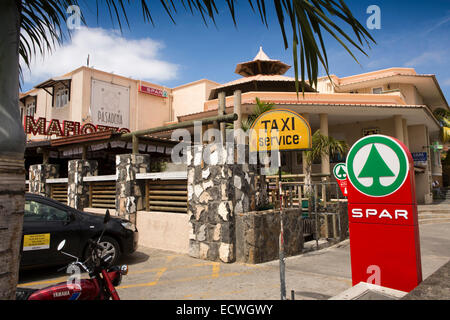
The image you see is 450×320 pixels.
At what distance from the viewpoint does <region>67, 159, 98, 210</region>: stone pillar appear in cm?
973

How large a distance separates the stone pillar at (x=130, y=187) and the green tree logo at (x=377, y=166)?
6.10 meters

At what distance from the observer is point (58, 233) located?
574 centimetres

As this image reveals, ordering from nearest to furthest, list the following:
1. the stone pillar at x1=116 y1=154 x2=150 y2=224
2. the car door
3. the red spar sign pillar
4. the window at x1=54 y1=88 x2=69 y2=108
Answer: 1. the red spar sign pillar
2. the car door
3. the stone pillar at x1=116 y1=154 x2=150 y2=224
4. the window at x1=54 y1=88 x2=69 y2=108

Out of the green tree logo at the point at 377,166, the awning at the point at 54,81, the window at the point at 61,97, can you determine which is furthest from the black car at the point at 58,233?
the window at the point at 61,97

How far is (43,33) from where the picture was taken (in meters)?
2.30

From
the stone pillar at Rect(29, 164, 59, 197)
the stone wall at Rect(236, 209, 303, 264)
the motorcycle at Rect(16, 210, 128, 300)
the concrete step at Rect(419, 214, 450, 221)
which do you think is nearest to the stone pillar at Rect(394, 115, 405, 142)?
the concrete step at Rect(419, 214, 450, 221)

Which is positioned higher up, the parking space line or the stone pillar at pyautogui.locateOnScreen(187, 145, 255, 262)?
the stone pillar at pyautogui.locateOnScreen(187, 145, 255, 262)

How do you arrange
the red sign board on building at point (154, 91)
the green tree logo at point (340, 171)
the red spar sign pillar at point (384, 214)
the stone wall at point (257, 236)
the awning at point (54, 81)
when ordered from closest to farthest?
the red spar sign pillar at point (384, 214), the stone wall at point (257, 236), the green tree logo at point (340, 171), the awning at point (54, 81), the red sign board on building at point (154, 91)

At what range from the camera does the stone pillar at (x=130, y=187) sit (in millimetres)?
8180

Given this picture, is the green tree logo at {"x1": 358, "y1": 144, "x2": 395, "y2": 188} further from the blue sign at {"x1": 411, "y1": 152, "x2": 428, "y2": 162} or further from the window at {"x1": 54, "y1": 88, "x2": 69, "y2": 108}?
the window at {"x1": 54, "y1": 88, "x2": 69, "y2": 108}

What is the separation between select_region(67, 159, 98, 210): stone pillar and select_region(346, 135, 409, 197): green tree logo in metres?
8.62

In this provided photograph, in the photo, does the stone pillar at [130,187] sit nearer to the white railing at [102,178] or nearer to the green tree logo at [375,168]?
the white railing at [102,178]

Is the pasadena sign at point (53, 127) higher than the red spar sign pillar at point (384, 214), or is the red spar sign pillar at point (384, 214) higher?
the pasadena sign at point (53, 127)
